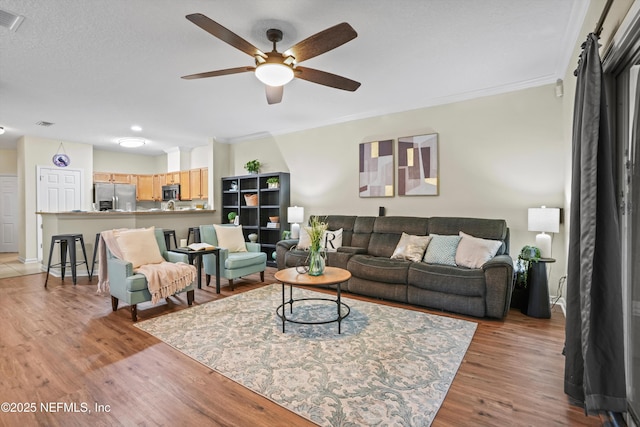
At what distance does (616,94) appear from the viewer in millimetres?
1911

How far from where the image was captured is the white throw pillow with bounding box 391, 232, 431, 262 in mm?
3953

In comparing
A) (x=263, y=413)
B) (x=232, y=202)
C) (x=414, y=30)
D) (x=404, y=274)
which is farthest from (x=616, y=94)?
(x=232, y=202)

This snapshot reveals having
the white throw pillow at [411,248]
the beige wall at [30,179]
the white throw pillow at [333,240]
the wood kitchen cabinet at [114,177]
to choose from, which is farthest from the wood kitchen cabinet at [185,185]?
the white throw pillow at [411,248]

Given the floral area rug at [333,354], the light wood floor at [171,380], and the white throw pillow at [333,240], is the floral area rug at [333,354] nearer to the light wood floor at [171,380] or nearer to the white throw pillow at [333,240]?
the light wood floor at [171,380]

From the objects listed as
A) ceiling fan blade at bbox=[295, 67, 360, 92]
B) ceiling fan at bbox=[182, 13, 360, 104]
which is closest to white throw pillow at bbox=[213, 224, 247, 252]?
ceiling fan at bbox=[182, 13, 360, 104]

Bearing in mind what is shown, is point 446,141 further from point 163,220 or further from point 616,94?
point 163,220

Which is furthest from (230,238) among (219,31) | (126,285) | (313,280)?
(219,31)

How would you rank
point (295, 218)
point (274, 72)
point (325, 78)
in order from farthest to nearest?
point (295, 218)
point (325, 78)
point (274, 72)

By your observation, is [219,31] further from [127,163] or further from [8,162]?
[8,162]

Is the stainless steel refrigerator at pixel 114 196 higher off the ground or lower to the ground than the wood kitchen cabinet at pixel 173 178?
lower

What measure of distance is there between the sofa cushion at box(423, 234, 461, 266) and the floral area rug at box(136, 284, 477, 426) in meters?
0.73

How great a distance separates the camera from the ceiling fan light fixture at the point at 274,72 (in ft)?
8.42

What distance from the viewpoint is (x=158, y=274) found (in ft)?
11.2

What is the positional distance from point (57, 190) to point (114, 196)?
1117 millimetres
